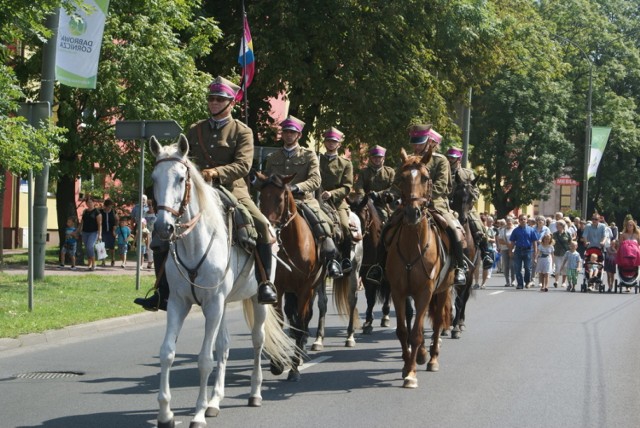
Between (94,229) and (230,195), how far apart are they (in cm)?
1918

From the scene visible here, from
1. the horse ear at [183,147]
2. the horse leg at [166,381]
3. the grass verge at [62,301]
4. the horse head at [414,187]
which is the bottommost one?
the grass verge at [62,301]

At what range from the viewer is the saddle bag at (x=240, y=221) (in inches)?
361

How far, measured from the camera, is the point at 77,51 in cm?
1888

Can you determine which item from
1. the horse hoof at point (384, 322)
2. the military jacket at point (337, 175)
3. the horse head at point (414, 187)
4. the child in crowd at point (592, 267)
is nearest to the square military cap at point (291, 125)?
the horse head at point (414, 187)

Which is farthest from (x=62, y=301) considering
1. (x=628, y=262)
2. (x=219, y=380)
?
(x=628, y=262)

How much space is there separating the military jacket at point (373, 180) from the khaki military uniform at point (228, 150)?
613 cm

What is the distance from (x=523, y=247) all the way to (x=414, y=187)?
19.4 metres

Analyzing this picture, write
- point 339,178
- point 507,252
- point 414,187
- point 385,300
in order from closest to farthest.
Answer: point 414,187 < point 339,178 < point 385,300 < point 507,252

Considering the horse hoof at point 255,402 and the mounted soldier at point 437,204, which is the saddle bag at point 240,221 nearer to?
the horse hoof at point 255,402

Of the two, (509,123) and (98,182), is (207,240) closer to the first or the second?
(98,182)

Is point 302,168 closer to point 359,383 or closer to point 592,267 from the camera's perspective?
point 359,383

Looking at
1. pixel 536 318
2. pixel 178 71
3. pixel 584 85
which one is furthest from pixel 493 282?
pixel 584 85

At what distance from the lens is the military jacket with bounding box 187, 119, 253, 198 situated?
31.2 feet

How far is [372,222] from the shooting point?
51.4 ft
